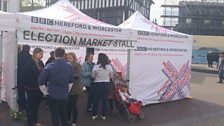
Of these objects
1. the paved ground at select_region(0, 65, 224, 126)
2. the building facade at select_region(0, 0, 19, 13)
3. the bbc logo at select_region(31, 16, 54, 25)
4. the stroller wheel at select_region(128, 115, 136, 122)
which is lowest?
the paved ground at select_region(0, 65, 224, 126)

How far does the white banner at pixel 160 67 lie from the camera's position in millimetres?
12500

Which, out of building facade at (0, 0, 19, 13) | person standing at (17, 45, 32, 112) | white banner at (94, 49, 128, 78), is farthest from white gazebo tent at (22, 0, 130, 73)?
building facade at (0, 0, 19, 13)

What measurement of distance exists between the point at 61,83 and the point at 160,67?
625 centimetres

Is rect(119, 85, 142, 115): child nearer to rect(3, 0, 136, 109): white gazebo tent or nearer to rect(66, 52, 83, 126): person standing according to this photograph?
rect(3, 0, 136, 109): white gazebo tent

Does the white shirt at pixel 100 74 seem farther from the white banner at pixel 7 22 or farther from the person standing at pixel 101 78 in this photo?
the white banner at pixel 7 22

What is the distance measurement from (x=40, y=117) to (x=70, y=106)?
151 centimetres

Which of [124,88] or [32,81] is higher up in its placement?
[32,81]

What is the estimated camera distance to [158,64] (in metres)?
13.4

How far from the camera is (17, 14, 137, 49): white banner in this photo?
353 inches

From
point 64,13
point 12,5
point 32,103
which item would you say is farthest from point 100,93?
point 12,5

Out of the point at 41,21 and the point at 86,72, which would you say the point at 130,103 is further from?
the point at 41,21

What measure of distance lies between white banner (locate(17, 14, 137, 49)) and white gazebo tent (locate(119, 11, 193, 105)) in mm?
1120

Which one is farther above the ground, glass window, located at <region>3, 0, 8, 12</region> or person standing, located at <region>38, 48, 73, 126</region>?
glass window, located at <region>3, 0, 8, 12</region>

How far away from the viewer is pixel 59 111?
26.1 feet
